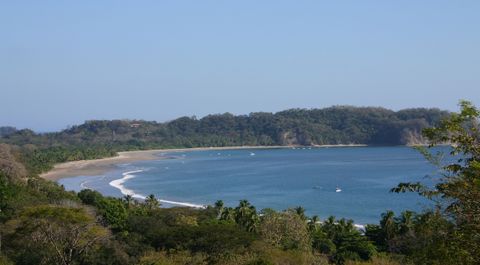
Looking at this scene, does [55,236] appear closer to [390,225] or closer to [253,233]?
[253,233]

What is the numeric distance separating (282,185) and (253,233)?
50.5m

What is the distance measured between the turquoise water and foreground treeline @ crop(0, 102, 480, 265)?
17313mm

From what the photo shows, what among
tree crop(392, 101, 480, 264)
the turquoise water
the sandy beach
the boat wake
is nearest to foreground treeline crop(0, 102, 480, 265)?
tree crop(392, 101, 480, 264)

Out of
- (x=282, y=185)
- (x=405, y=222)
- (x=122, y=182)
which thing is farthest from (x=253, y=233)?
(x=122, y=182)

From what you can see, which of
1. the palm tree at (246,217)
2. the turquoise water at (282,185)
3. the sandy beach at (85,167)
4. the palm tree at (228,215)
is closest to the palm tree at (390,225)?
the palm tree at (246,217)

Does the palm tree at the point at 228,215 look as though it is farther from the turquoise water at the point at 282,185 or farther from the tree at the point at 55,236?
the turquoise water at the point at 282,185

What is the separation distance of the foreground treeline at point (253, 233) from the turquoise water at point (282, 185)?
682 inches

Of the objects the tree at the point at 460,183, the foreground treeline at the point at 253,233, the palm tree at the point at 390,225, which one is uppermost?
the tree at the point at 460,183

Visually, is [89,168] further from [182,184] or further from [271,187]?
[271,187]

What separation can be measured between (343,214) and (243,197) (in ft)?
49.7

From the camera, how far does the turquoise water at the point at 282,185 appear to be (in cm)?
6519

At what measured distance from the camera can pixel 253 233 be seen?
3503 centimetres

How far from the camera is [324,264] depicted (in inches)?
993

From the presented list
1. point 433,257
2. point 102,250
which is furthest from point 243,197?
point 433,257
